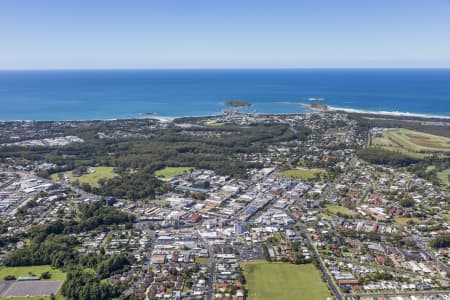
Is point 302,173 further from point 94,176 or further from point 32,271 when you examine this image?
point 32,271

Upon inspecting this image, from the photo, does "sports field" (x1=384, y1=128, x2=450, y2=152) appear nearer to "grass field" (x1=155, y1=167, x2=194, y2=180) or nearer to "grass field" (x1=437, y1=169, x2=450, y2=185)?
"grass field" (x1=437, y1=169, x2=450, y2=185)

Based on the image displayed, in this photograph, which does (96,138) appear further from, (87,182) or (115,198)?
(115,198)

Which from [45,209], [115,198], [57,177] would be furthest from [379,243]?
[57,177]

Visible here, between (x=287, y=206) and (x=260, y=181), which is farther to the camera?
(x=260, y=181)

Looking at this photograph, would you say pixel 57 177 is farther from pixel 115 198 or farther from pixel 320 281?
pixel 320 281

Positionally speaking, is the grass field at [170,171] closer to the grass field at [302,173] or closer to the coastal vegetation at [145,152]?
the coastal vegetation at [145,152]

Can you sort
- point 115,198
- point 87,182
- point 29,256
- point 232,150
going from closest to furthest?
point 29,256 → point 115,198 → point 87,182 → point 232,150

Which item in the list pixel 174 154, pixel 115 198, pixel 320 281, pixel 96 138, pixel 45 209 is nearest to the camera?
pixel 320 281
